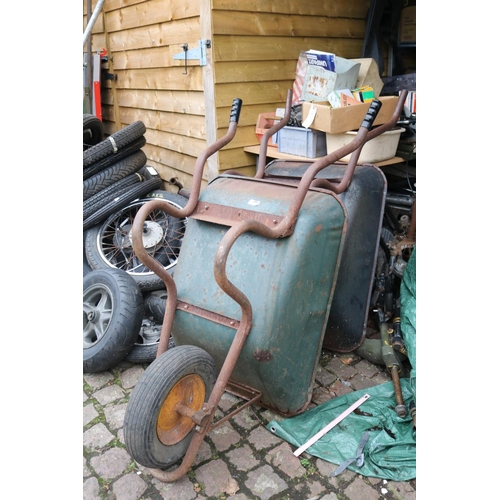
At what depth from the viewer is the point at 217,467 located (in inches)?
A: 88.2

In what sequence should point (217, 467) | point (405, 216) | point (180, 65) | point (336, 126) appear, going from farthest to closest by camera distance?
point (180, 65) < point (405, 216) < point (336, 126) < point (217, 467)

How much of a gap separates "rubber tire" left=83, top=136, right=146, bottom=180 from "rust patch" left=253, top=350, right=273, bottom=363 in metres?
2.33

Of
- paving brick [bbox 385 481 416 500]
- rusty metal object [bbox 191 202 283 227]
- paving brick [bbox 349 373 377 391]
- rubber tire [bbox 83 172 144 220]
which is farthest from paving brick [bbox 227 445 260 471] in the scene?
rubber tire [bbox 83 172 144 220]

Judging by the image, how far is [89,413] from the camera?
263 cm

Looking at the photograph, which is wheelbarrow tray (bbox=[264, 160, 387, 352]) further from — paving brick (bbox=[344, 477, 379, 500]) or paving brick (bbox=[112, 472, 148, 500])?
paving brick (bbox=[112, 472, 148, 500])

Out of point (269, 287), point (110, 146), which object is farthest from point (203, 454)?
point (110, 146)

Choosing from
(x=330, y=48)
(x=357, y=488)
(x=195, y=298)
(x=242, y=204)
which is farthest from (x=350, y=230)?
(x=330, y=48)

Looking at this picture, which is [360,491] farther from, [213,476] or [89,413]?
[89,413]

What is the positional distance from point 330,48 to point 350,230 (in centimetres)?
224

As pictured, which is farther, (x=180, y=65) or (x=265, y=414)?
(x=180, y=65)

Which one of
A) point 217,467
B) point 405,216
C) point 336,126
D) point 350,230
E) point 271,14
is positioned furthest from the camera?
point 271,14

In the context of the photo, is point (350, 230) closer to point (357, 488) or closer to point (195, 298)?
point (195, 298)

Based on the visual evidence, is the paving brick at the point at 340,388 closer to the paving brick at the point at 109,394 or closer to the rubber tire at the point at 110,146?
the paving brick at the point at 109,394

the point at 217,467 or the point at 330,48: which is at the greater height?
the point at 330,48
